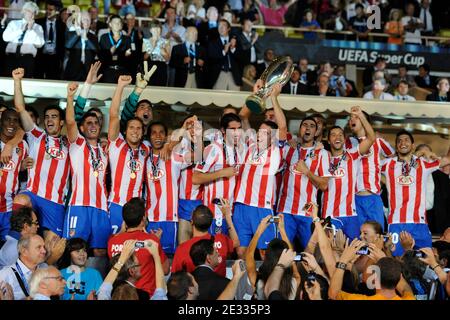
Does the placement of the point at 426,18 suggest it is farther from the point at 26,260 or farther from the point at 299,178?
the point at 26,260

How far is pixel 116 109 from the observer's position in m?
10.2

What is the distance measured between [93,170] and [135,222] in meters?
1.94

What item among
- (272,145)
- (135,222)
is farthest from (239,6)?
(135,222)

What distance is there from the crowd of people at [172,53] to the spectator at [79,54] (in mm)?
14

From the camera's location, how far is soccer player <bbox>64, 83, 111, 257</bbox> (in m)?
10.2

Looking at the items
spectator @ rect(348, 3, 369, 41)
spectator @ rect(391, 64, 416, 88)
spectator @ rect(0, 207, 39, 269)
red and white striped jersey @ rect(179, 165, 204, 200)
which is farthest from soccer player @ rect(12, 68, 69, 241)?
spectator @ rect(348, 3, 369, 41)

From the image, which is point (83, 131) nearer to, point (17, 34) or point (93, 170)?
point (93, 170)

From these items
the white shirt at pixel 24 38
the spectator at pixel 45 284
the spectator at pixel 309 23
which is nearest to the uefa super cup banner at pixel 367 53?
the spectator at pixel 309 23

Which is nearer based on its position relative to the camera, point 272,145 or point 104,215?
point 104,215

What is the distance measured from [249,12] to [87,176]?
7.83 metres

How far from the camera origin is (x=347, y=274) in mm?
8203

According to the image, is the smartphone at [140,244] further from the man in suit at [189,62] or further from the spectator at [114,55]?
the man in suit at [189,62]

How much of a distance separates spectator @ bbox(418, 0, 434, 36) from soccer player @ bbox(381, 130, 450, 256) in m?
7.68

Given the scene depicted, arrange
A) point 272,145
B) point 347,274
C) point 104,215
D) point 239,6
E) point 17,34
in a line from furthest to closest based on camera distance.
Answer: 1. point 239,6
2. point 17,34
3. point 272,145
4. point 104,215
5. point 347,274
